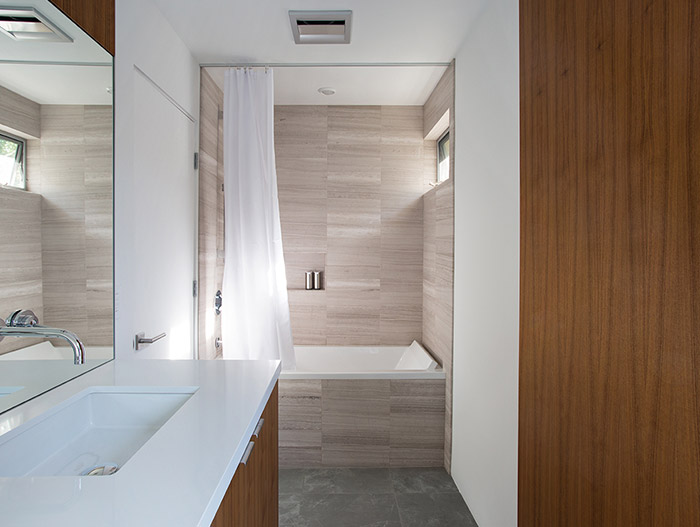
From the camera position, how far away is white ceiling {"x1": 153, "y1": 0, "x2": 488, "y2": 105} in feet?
6.97

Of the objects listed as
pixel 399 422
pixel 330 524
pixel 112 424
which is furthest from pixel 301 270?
pixel 112 424

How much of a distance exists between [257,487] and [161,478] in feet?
1.74

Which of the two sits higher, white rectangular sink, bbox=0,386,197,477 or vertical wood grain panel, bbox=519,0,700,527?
vertical wood grain panel, bbox=519,0,700,527

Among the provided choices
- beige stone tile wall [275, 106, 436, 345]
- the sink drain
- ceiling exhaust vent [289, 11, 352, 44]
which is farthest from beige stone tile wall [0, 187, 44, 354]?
beige stone tile wall [275, 106, 436, 345]

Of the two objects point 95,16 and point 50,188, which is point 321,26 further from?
point 50,188

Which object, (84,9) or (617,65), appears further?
(84,9)

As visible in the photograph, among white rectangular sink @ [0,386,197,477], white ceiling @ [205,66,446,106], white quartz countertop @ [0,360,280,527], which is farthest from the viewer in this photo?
white ceiling @ [205,66,446,106]

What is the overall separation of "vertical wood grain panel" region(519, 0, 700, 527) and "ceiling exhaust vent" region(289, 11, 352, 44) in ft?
3.97

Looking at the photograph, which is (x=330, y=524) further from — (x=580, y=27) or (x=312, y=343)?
(x=580, y=27)

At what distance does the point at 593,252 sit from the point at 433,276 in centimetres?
231

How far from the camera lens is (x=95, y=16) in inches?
57.6

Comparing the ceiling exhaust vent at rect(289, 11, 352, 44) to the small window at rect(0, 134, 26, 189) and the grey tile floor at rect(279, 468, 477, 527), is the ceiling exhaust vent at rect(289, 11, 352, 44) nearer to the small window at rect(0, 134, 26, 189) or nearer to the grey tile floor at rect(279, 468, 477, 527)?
the small window at rect(0, 134, 26, 189)

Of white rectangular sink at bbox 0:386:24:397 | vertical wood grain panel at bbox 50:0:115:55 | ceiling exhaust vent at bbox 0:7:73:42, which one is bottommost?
white rectangular sink at bbox 0:386:24:397

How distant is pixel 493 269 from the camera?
1960 mm
